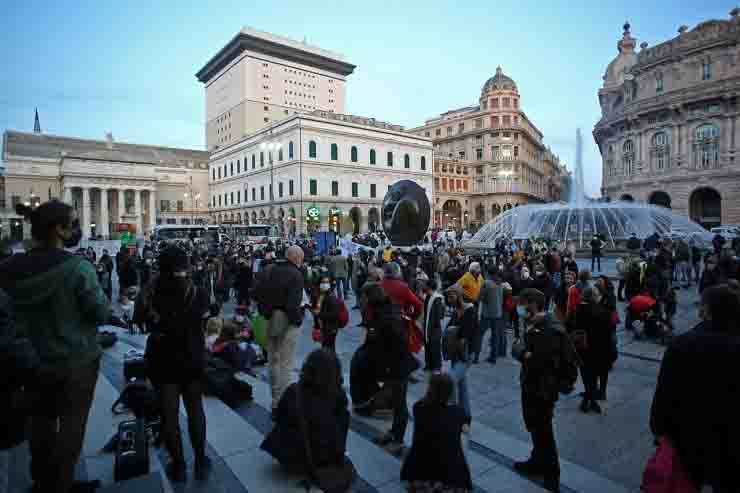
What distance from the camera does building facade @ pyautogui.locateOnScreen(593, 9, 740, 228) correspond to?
40.1 meters

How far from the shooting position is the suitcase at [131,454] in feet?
9.65

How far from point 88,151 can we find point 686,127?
86878mm

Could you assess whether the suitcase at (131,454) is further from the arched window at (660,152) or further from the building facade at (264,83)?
the building facade at (264,83)

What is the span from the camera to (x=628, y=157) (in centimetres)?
4916

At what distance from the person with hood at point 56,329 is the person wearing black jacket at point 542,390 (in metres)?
3.29

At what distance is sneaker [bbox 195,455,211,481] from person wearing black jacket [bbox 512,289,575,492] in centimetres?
268

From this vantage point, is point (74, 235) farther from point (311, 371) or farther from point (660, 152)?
point (660, 152)

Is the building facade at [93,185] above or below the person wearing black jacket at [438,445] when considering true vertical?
above

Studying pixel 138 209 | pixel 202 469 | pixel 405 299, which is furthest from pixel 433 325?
pixel 138 209

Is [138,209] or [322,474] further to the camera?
[138,209]

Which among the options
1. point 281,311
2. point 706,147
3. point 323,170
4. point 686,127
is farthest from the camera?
point 323,170

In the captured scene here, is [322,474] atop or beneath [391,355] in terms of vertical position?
beneath

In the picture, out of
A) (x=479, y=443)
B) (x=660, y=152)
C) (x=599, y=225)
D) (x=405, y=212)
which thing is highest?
(x=660, y=152)

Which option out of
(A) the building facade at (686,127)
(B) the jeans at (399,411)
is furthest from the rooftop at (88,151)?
(B) the jeans at (399,411)
